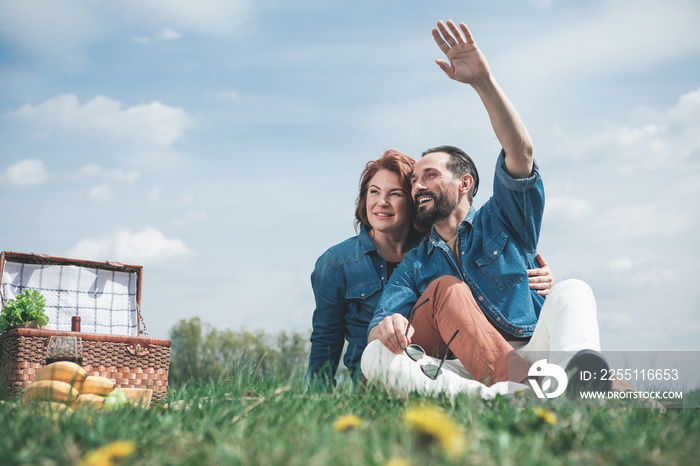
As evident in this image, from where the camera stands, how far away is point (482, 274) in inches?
163

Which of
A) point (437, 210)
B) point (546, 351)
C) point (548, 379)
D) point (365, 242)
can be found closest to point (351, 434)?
point (548, 379)

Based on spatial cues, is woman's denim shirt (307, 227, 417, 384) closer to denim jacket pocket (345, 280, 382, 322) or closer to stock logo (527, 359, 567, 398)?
denim jacket pocket (345, 280, 382, 322)

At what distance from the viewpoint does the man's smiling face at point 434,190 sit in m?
4.52

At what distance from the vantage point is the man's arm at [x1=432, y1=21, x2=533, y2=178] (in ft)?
12.3

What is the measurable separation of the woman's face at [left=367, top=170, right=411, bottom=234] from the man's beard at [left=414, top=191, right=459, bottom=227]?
16.8 inches

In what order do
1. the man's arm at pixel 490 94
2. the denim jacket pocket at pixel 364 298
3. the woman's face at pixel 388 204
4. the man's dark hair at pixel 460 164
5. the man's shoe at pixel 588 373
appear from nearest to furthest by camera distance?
1. the man's shoe at pixel 588 373
2. the man's arm at pixel 490 94
3. the man's dark hair at pixel 460 164
4. the woman's face at pixel 388 204
5. the denim jacket pocket at pixel 364 298

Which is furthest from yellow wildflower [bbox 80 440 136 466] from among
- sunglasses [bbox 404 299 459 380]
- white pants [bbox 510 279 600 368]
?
white pants [bbox 510 279 600 368]

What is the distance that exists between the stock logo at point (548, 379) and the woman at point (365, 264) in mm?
2318

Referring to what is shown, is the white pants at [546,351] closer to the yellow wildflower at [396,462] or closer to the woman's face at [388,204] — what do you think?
the yellow wildflower at [396,462]

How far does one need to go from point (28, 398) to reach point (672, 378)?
3.62m

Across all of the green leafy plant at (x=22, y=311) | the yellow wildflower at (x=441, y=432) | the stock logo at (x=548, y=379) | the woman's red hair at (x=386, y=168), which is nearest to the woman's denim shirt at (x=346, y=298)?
the woman's red hair at (x=386, y=168)

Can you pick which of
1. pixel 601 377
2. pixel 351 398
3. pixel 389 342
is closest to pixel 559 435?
pixel 351 398

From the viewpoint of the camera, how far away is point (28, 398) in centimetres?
258

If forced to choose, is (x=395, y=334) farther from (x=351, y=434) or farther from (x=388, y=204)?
(x=388, y=204)
